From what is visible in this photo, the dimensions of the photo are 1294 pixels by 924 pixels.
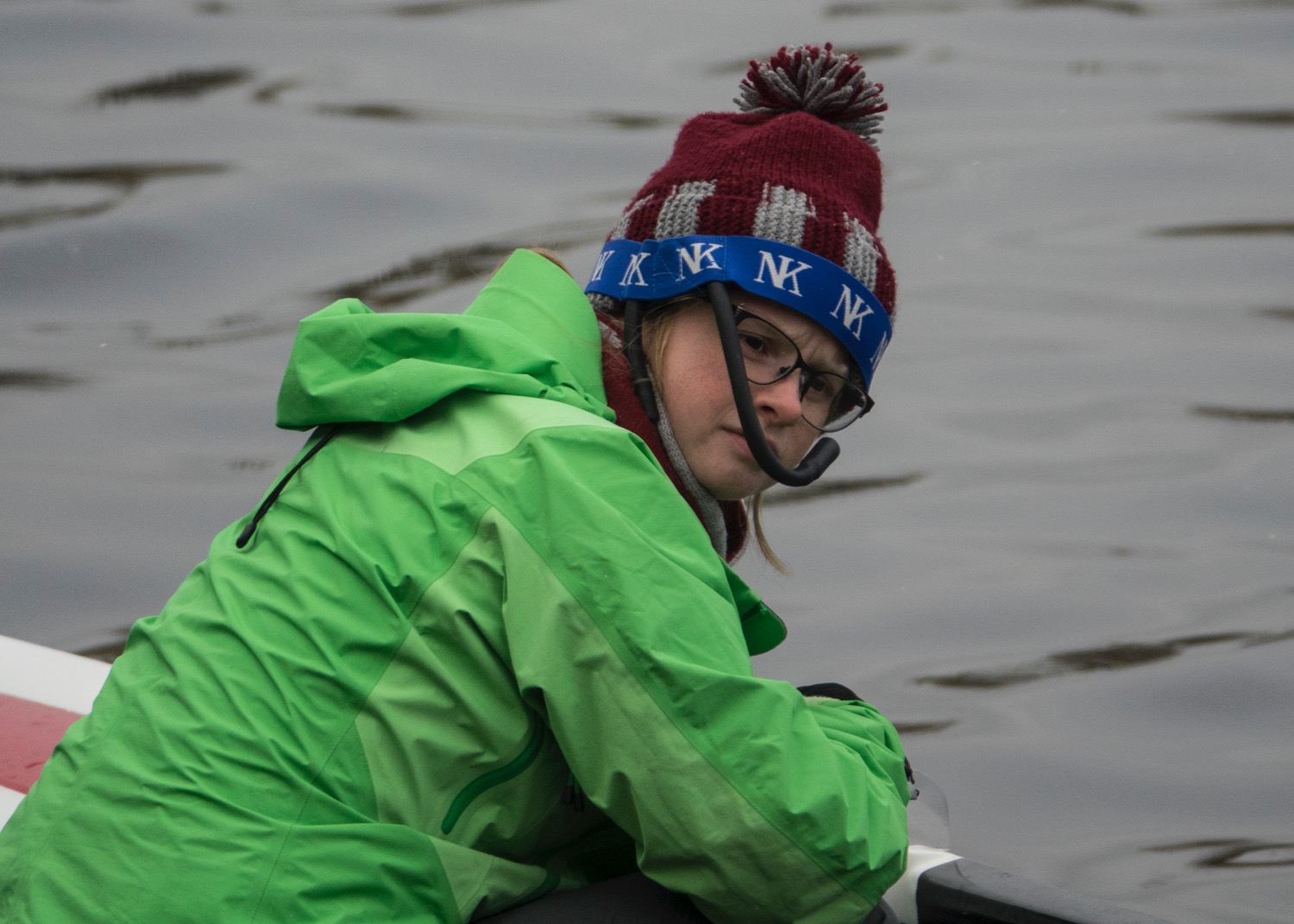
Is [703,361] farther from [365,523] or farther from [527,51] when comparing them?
[527,51]

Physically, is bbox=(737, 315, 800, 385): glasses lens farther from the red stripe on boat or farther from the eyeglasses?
the red stripe on boat

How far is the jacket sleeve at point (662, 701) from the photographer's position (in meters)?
1.10

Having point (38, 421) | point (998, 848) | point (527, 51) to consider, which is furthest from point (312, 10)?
point (998, 848)

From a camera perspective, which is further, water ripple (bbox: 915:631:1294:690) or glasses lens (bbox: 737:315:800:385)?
water ripple (bbox: 915:631:1294:690)

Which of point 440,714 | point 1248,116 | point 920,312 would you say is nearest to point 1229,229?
point 1248,116

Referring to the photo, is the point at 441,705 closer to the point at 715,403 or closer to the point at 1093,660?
the point at 715,403

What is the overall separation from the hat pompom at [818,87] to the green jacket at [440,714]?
2.02 feet

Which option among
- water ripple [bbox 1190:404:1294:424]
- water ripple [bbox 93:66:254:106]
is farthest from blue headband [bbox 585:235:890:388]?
water ripple [bbox 93:66:254:106]

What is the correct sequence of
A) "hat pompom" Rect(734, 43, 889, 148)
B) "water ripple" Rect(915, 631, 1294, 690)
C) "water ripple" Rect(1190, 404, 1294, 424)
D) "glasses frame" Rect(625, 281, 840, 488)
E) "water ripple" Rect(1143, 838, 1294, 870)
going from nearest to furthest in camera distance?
"glasses frame" Rect(625, 281, 840, 488)
"hat pompom" Rect(734, 43, 889, 148)
"water ripple" Rect(1143, 838, 1294, 870)
"water ripple" Rect(915, 631, 1294, 690)
"water ripple" Rect(1190, 404, 1294, 424)

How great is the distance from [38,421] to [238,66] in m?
2.10

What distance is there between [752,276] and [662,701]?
55 cm

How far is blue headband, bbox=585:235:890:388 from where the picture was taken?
1496 millimetres

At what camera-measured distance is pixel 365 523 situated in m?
1.15

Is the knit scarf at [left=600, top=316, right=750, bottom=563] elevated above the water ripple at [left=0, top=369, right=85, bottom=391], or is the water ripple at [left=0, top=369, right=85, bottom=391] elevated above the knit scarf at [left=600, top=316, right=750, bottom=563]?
the knit scarf at [left=600, top=316, right=750, bottom=563]
